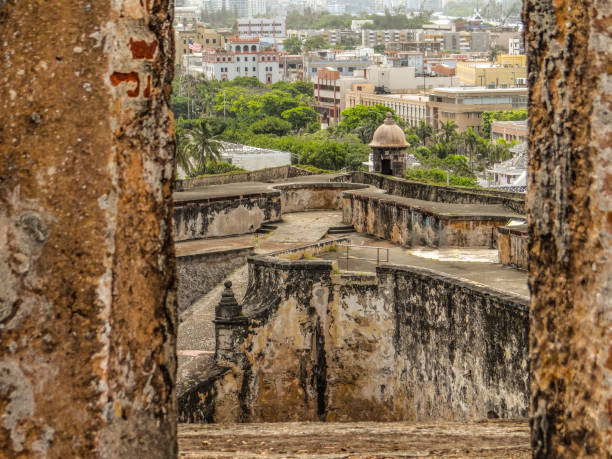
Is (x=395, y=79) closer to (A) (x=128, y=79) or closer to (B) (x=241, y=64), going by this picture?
(B) (x=241, y=64)

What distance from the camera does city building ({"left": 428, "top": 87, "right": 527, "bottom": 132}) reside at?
73.7 metres

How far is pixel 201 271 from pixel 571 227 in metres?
12.3

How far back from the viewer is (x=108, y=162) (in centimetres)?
401

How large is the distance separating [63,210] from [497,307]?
746 centimetres

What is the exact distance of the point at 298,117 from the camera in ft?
209

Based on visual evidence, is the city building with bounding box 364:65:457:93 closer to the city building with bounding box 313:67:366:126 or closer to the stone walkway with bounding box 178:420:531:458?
the city building with bounding box 313:67:366:126

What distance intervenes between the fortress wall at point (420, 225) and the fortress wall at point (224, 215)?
1.69 m

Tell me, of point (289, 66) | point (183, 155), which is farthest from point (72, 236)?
point (289, 66)

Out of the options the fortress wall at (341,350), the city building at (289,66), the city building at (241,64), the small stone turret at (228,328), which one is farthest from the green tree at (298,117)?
the city building at (289,66)

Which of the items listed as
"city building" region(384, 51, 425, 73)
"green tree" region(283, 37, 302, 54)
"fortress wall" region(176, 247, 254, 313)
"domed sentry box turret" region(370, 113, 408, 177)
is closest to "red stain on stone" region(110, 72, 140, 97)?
"fortress wall" region(176, 247, 254, 313)

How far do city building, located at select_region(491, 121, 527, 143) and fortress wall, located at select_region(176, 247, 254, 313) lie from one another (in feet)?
158

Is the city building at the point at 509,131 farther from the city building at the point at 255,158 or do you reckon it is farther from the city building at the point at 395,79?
the city building at the point at 255,158

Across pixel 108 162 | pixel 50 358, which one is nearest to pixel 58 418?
pixel 50 358

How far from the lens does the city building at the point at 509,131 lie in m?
63.8
